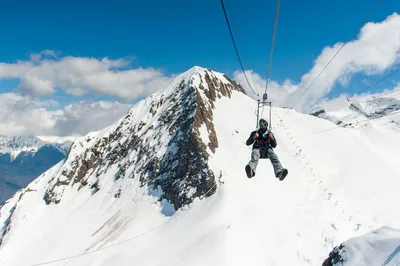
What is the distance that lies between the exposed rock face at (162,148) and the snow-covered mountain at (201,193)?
294 millimetres

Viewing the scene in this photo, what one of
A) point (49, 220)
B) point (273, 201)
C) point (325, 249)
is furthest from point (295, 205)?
point (49, 220)

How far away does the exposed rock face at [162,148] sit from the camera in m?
52.5

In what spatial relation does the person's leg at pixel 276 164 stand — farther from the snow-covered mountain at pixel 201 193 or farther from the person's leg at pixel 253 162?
the snow-covered mountain at pixel 201 193

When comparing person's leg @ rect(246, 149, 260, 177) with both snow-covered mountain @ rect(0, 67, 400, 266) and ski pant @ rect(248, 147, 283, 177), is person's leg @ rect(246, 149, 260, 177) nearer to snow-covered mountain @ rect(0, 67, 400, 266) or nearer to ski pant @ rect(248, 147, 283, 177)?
ski pant @ rect(248, 147, 283, 177)

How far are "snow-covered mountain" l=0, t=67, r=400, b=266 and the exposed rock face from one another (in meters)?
0.29

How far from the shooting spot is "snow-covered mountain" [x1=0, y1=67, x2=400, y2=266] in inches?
1447

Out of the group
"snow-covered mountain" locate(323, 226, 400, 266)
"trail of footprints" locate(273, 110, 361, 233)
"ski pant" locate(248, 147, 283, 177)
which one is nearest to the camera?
"snow-covered mountain" locate(323, 226, 400, 266)

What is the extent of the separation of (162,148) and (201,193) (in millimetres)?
18422

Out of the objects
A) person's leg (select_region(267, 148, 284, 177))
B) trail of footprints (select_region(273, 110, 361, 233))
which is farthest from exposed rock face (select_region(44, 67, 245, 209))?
person's leg (select_region(267, 148, 284, 177))

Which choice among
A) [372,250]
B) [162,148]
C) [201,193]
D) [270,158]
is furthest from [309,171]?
[270,158]

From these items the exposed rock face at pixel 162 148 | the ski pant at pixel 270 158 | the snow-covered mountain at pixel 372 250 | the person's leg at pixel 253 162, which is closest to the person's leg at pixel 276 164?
the ski pant at pixel 270 158

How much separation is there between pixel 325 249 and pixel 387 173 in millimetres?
26526

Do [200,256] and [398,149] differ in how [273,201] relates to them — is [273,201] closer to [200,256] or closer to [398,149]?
[200,256]

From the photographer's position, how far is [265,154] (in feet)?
56.5
